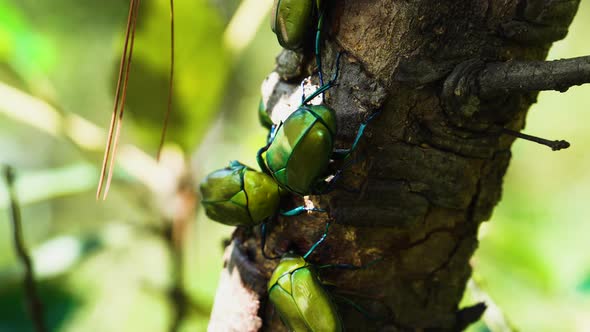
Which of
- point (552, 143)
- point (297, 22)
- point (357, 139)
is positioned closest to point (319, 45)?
point (297, 22)

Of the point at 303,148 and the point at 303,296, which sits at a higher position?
the point at 303,148

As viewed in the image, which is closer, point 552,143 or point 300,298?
point 552,143

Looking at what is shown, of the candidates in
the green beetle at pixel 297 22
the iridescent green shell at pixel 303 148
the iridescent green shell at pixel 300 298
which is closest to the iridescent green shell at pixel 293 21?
the green beetle at pixel 297 22

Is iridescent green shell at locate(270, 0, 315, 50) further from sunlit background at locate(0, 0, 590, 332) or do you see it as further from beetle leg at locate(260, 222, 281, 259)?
sunlit background at locate(0, 0, 590, 332)

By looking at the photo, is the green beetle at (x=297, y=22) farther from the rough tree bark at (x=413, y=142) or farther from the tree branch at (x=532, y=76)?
the tree branch at (x=532, y=76)

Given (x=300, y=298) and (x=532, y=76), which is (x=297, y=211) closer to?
(x=300, y=298)

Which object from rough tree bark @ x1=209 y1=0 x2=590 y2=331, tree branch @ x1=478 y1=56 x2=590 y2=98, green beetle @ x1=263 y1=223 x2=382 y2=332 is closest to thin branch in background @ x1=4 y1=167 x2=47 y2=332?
rough tree bark @ x1=209 y1=0 x2=590 y2=331

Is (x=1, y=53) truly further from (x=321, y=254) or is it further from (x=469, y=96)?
(x=469, y=96)
